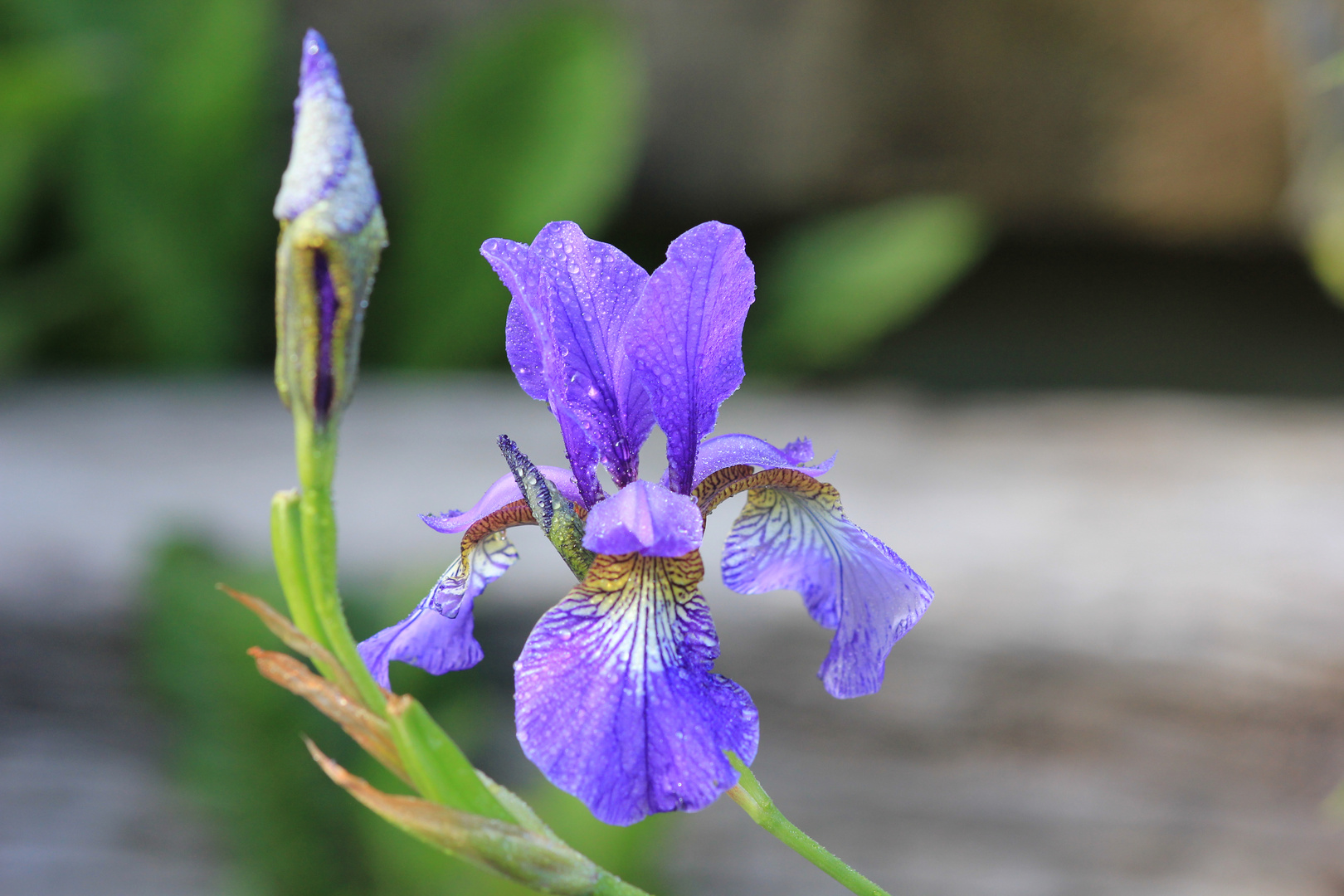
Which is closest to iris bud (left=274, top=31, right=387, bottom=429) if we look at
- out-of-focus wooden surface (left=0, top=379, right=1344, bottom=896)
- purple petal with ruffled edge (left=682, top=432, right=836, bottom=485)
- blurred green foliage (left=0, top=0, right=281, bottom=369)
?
purple petal with ruffled edge (left=682, top=432, right=836, bottom=485)

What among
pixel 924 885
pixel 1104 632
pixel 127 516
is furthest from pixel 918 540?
pixel 127 516

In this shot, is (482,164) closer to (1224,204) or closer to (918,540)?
(918,540)

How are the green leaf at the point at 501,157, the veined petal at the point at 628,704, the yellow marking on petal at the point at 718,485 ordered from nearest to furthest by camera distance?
the veined petal at the point at 628,704 < the yellow marking on petal at the point at 718,485 < the green leaf at the point at 501,157

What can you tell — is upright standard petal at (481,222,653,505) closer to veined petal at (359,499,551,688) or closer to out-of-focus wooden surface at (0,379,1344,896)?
veined petal at (359,499,551,688)

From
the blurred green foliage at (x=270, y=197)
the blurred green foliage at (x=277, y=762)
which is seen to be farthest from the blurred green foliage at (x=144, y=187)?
the blurred green foliage at (x=277, y=762)

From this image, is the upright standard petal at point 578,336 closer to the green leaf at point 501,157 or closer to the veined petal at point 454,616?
the veined petal at point 454,616

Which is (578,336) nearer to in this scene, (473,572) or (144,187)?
(473,572)
